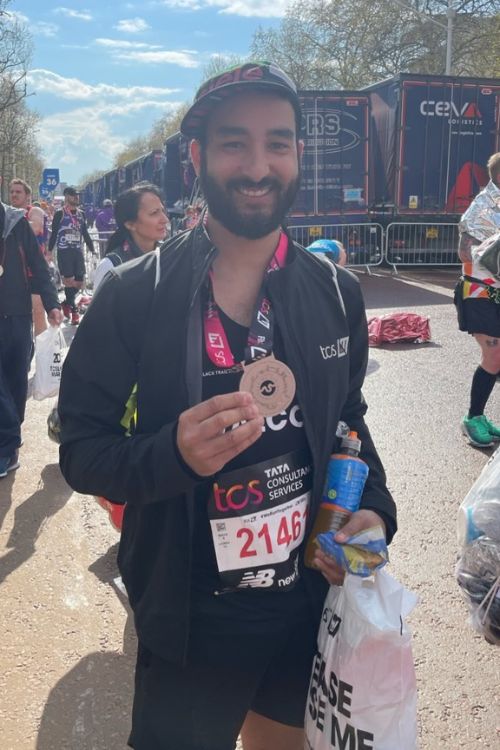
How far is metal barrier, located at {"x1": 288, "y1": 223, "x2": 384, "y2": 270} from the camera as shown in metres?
15.5

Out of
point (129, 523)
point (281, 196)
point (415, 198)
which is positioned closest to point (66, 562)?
point (129, 523)

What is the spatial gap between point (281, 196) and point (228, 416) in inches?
27.3

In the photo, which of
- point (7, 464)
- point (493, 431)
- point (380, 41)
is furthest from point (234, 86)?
point (380, 41)

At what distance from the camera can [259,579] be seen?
172cm

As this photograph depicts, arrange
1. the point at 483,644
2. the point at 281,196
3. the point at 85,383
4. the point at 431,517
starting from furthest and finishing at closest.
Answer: the point at 431,517, the point at 483,644, the point at 281,196, the point at 85,383

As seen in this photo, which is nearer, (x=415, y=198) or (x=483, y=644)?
(x=483, y=644)

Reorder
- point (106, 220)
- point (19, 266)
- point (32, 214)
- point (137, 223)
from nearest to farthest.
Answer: point (137, 223), point (19, 266), point (32, 214), point (106, 220)

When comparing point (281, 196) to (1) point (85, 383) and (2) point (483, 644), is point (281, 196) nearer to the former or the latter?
(1) point (85, 383)

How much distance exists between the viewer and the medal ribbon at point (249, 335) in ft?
5.45

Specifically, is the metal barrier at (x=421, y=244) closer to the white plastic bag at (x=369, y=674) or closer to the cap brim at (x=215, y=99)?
the cap brim at (x=215, y=99)

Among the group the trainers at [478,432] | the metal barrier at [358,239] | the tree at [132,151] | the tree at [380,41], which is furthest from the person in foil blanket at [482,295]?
the tree at [132,151]

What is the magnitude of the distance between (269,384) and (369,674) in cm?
70

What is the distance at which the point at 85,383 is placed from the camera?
65.6 inches

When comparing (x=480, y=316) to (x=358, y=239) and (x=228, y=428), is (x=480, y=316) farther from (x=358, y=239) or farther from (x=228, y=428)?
(x=358, y=239)
